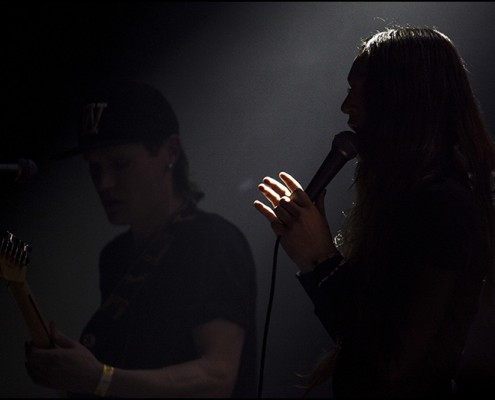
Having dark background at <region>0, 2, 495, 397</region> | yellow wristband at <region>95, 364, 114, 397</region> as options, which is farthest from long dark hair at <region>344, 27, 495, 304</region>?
yellow wristband at <region>95, 364, 114, 397</region>

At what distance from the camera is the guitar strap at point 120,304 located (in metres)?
1.99

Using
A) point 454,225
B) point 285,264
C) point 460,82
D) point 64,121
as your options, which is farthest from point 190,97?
point 454,225

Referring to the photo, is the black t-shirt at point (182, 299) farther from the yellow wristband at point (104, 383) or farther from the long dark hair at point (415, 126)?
the long dark hair at point (415, 126)

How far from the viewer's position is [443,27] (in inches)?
89.6

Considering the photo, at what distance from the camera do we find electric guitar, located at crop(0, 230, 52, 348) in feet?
5.02

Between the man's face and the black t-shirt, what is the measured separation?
0.32ft

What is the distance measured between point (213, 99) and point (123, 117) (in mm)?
371

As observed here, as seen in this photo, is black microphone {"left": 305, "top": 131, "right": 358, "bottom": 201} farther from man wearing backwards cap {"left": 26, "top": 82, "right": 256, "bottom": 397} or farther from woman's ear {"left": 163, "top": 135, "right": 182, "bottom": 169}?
woman's ear {"left": 163, "top": 135, "right": 182, "bottom": 169}

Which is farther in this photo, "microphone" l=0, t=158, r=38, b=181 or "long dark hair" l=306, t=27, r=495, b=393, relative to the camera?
"microphone" l=0, t=158, r=38, b=181

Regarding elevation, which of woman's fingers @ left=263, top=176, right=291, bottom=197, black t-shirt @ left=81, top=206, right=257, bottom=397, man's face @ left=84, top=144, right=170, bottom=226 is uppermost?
woman's fingers @ left=263, top=176, right=291, bottom=197

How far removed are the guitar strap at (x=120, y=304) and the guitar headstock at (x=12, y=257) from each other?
17.8 inches

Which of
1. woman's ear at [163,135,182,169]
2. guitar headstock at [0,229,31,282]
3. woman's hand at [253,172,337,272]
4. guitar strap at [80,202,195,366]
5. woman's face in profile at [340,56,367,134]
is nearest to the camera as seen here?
woman's hand at [253,172,337,272]

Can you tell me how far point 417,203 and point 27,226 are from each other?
139cm

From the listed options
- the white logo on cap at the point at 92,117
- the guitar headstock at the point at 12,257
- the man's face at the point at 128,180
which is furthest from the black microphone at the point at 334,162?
the white logo on cap at the point at 92,117
